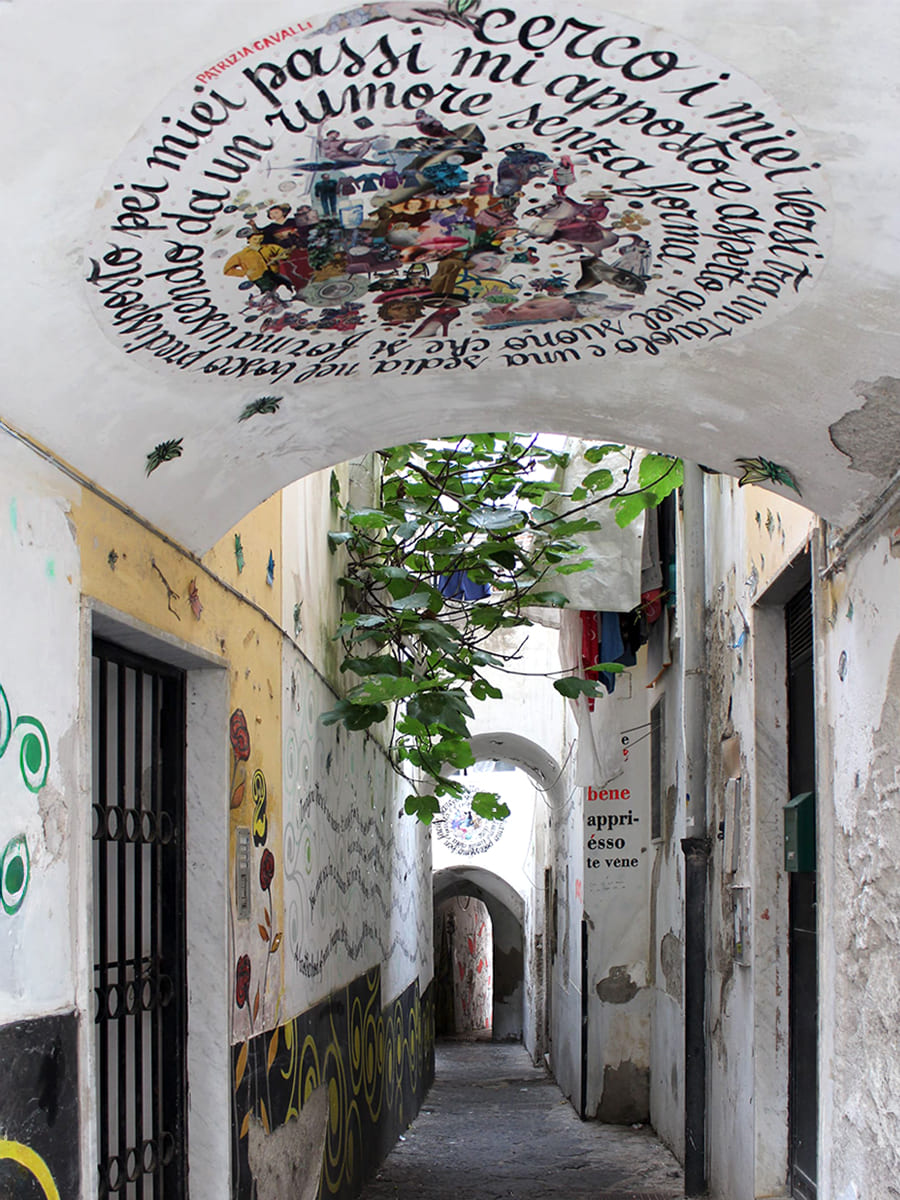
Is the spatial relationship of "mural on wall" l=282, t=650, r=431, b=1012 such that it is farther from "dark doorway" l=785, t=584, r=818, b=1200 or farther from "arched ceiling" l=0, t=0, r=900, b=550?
"arched ceiling" l=0, t=0, r=900, b=550

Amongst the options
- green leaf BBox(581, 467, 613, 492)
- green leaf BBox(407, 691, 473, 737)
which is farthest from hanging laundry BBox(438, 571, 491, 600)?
green leaf BBox(581, 467, 613, 492)

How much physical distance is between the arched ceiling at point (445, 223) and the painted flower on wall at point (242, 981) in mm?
1513

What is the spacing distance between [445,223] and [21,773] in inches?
50.9

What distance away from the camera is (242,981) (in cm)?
403

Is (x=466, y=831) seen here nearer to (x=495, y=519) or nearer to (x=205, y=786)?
(x=495, y=519)

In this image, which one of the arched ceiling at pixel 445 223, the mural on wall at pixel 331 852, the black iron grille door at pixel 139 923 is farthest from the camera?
the mural on wall at pixel 331 852

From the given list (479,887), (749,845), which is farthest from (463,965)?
(749,845)

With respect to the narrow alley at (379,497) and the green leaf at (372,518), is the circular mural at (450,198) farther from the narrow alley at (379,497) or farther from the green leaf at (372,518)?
the green leaf at (372,518)

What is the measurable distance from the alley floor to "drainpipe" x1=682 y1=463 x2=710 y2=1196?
50cm

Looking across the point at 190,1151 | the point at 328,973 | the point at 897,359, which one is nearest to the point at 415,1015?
the point at 328,973

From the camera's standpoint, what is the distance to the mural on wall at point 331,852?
5.13 meters

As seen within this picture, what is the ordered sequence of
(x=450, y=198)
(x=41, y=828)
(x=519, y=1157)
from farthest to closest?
(x=519, y=1157), (x=41, y=828), (x=450, y=198)

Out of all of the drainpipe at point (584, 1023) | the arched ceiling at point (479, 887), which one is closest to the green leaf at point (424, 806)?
the drainpipe at point (584, 1023)

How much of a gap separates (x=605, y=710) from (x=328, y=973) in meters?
2.80
